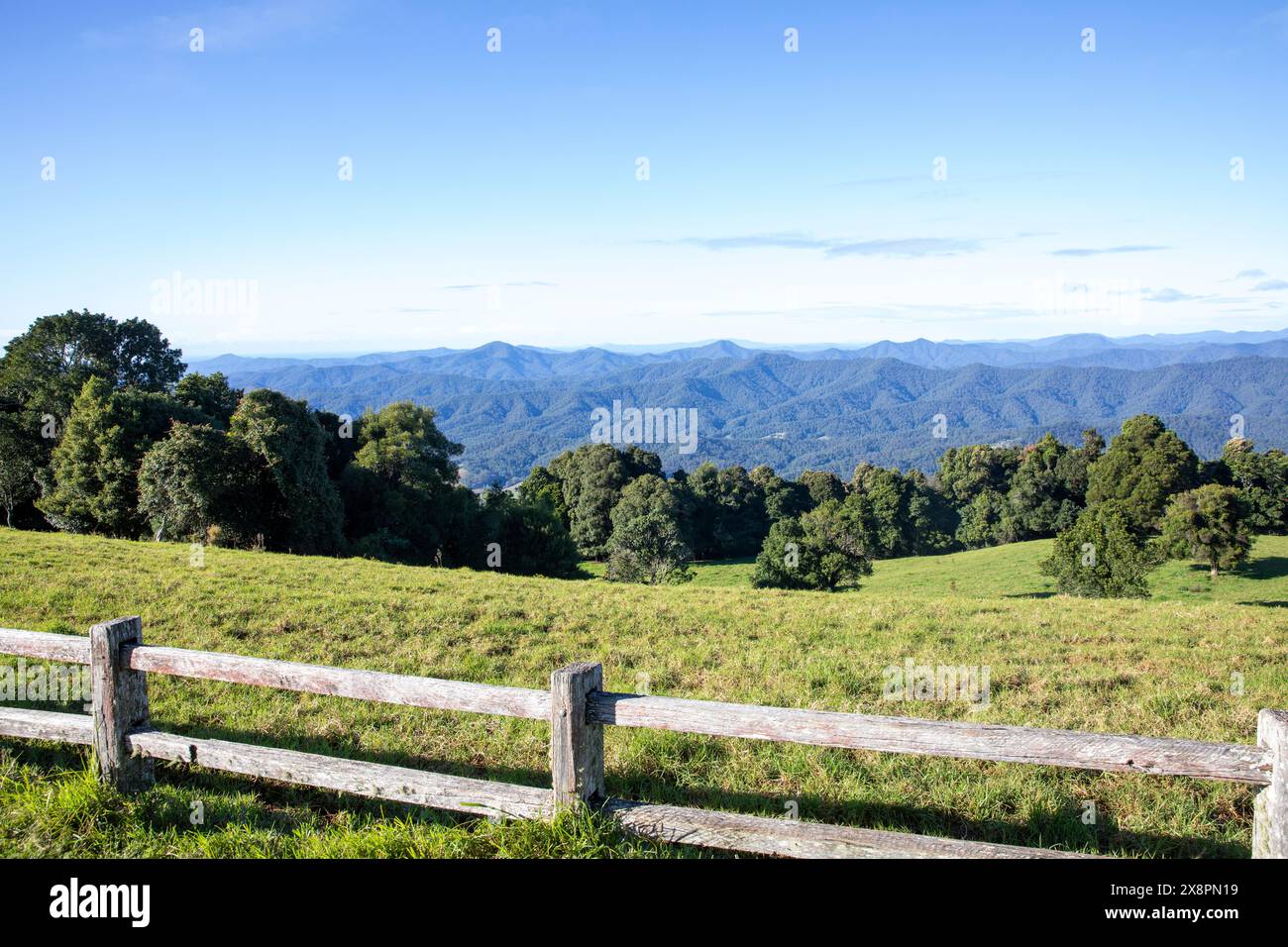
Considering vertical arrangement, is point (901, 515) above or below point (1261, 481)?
below

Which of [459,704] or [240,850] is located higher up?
[459,704]

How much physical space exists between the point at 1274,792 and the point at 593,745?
13.5ft

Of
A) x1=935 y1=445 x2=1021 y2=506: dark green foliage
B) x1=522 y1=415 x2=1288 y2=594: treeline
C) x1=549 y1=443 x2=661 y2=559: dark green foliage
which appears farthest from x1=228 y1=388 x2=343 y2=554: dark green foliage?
x1=935 y1=445 x2=1021 y2=506: dark green foliage

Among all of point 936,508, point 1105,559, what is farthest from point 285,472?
point 936,508

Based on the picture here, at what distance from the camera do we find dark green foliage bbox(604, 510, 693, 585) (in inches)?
2319

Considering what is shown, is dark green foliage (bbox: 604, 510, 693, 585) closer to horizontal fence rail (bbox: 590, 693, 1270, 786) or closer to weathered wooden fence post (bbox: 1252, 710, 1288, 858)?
horizontal fence rail (bbox: 590, 693, 1270, 786)

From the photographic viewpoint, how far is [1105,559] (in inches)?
1486

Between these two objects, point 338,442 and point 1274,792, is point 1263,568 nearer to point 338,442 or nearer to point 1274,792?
point 1274,792

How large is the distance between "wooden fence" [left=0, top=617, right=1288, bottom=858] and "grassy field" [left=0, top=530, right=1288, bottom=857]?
0.27m

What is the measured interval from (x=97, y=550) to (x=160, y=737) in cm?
1737

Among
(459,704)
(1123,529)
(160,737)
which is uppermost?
(459,704)
